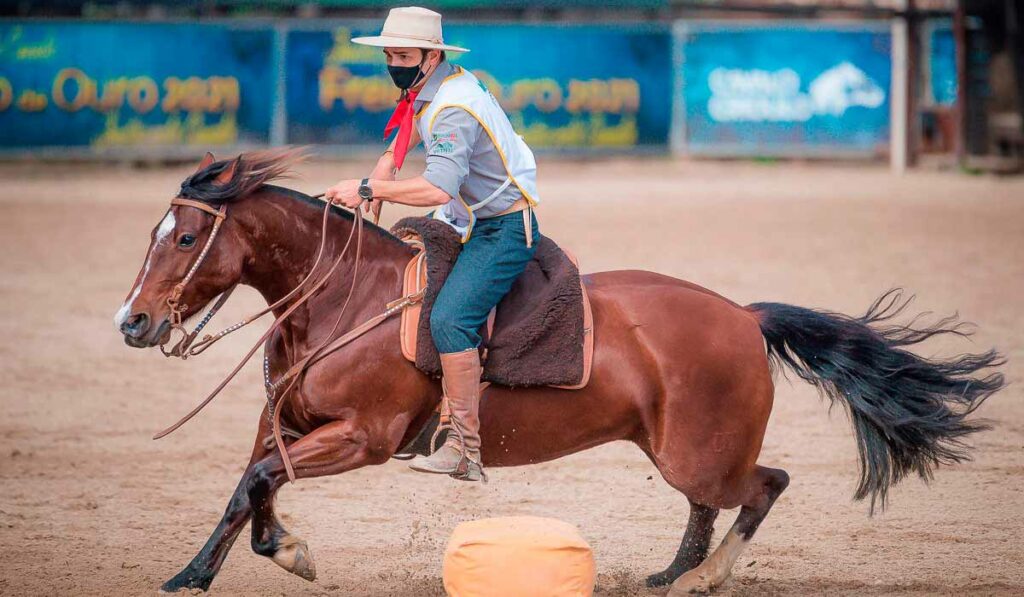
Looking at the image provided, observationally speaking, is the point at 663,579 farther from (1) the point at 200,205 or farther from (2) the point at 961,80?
(2) the point at 961,80

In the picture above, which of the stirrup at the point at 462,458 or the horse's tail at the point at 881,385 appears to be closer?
the stirrup at the point at 462,458

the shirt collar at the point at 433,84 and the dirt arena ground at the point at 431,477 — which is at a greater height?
the shirt collar at the point at 433,84

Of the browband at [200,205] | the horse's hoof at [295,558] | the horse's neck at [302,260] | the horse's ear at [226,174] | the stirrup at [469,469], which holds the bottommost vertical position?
the horse's hoof at [295,558]

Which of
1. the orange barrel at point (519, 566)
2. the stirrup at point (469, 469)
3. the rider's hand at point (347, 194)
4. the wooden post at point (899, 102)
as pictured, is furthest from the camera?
the wooden post at point (899, 102)

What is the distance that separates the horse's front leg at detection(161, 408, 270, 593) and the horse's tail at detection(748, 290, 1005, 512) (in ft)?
7.39

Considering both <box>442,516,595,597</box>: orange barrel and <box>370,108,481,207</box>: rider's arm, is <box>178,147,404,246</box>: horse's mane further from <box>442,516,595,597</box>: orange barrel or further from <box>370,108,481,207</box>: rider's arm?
<box>442,516,595,597</box>: orange barrel

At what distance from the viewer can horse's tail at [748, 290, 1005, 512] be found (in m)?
5.36

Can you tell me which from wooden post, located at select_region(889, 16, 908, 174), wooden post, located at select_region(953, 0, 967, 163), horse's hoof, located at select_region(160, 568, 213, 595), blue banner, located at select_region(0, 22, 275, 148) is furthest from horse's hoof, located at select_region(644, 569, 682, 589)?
wooden post, located at select_region(953, 0, 967, 163)

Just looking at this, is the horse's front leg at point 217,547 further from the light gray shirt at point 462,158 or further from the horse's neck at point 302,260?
the light gray shirt at point 462,158

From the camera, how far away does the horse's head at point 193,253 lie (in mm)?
4719

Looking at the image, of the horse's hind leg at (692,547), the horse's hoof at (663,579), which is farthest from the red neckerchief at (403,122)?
the horse's hoof at (663,579)

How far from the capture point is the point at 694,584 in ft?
17.0

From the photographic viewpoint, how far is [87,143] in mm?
20953

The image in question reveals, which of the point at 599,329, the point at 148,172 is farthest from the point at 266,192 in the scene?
the point at 148,172
